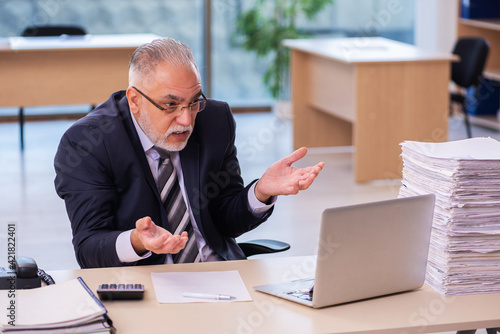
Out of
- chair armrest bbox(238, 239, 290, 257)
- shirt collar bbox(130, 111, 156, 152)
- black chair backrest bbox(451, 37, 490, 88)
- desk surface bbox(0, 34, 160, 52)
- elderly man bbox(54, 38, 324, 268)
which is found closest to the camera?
elderly man bbox(54, 38, 324, 268)

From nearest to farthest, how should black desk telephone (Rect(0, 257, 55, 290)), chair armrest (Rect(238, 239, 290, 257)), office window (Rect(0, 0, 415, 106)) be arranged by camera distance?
black desk telephone (Rect(0, 257, 55, 290))
chair armrest (Rect(238, 239, 290, 257))
office window (Rect(0, 0, 415, 106))

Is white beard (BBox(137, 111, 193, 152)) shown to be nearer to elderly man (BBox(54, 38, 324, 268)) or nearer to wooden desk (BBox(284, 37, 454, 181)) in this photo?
elderly man (BBox(54, 38, 324, 268))

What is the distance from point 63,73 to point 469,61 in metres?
3.12

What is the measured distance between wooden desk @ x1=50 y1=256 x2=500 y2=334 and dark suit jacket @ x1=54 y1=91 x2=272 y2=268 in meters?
0.24

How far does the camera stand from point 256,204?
6.73 feet

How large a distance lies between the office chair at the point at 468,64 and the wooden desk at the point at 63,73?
2541mm

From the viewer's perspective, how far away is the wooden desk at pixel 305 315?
145 centimetres

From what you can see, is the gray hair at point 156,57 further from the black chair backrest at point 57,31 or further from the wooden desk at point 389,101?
the black chair backrest at point 57,31

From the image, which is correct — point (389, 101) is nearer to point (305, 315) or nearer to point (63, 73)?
point (63, 73)

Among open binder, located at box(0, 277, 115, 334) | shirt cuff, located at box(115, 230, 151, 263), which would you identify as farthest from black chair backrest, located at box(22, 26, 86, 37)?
open binder, located at box(0, 277, 115, 334)

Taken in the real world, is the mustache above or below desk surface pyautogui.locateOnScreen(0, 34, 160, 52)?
above

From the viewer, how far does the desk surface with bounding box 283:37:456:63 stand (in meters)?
5.08

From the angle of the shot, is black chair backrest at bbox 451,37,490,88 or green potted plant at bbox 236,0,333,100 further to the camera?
green potted plant at bbox 236,0,333,100

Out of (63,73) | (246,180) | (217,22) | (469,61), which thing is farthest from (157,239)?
(217,22)
